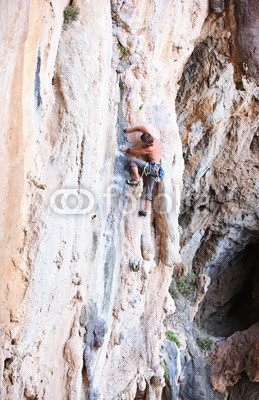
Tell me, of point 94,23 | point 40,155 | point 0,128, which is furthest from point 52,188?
point 94,23

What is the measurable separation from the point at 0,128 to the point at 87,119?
164 centimetres

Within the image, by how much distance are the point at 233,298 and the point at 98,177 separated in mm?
9307

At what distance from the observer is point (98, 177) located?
534 centimetres

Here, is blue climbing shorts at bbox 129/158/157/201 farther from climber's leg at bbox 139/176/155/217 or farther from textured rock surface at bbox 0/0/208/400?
textured rock surface at bbox 0/0/208/400

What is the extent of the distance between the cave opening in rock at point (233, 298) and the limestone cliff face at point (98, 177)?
2.74 meters

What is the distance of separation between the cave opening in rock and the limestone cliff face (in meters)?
2.74

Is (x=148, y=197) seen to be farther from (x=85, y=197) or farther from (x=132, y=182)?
(x=85, y=197)

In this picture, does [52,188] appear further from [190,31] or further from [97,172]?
[190,31]

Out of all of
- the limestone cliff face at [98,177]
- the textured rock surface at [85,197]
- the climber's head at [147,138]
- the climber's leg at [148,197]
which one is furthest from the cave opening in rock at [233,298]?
the climber's head at [147,138]

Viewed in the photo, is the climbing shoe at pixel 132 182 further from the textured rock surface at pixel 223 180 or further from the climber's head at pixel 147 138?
the textured rock surface at pixel 223 180

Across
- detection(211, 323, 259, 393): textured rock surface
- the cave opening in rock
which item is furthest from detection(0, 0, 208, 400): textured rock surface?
the cave opening in rock

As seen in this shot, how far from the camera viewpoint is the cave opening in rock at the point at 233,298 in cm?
1266

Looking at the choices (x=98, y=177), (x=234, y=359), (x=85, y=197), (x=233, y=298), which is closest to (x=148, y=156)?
(x=98, y=177)

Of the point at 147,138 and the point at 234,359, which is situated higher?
the point at 147,138
